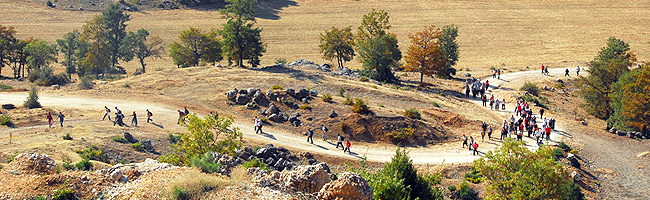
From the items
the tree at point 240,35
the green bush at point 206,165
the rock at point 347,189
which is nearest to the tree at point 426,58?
the tree at point 240,35

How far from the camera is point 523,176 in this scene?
24.2m

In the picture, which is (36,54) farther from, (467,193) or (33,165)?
(467,193)

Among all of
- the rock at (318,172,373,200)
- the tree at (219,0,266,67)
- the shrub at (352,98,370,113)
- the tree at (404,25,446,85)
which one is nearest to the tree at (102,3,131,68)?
the tree at (219,0,266,67)

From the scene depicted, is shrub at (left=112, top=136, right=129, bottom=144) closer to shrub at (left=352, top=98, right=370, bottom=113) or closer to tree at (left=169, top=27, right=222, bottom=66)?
shrub at (left=352, top=98, right=370, bottom=113)

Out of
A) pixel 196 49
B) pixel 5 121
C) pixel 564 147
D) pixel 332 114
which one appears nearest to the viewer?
pixel 5 121

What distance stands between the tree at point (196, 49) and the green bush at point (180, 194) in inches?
1930

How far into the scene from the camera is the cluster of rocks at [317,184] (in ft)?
57.6

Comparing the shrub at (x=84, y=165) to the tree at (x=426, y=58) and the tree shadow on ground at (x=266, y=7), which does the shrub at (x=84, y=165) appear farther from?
the tree shadow on ground at (x=266, y=7)

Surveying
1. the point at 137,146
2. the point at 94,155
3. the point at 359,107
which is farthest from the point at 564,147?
the point at 94,155

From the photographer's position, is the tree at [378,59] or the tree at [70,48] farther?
the tree at [70,48]

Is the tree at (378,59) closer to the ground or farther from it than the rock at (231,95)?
farther from it

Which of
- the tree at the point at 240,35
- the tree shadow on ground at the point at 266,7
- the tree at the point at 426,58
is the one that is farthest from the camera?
the tree shadow on ground at the point at 266,7

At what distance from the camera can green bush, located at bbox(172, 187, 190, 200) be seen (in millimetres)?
16344

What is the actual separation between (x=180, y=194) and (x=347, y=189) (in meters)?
5.16
